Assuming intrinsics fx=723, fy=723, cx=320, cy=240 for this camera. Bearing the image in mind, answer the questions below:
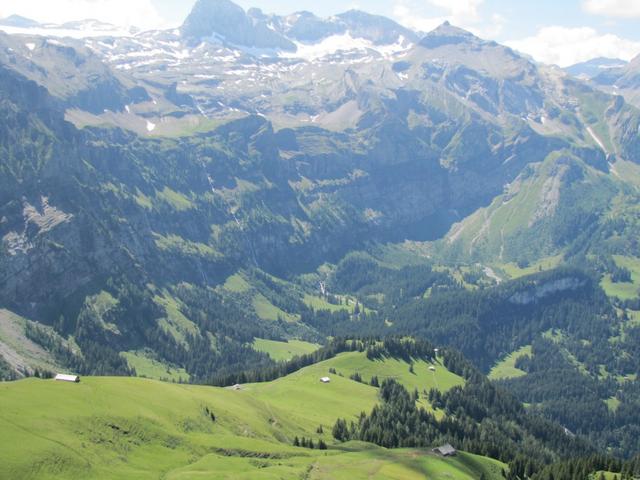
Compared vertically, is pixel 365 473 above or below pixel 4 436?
below

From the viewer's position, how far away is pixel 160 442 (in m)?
137

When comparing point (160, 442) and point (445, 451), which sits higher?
point (160, 442)

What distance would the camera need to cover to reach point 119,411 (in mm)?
140625

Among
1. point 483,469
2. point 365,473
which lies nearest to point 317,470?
point 365,473

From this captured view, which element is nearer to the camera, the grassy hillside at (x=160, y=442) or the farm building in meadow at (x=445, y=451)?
the grassy hillside at (x=160, y=442)

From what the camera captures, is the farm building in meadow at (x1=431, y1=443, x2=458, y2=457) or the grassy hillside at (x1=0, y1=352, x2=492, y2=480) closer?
the grassy hillside at (x1=0, y1=352, x2=492, y2=480)

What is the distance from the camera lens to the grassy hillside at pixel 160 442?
119m

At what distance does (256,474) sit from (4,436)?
42411 mm

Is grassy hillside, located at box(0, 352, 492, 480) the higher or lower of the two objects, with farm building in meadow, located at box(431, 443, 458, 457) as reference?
higher

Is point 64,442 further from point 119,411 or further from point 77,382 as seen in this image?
point 77,382

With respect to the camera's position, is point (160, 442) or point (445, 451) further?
point (445, 451)

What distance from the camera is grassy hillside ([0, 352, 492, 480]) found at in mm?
119000

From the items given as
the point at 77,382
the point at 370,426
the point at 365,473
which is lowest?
the point at 370,426

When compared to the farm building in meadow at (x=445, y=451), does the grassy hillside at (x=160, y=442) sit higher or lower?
higher
